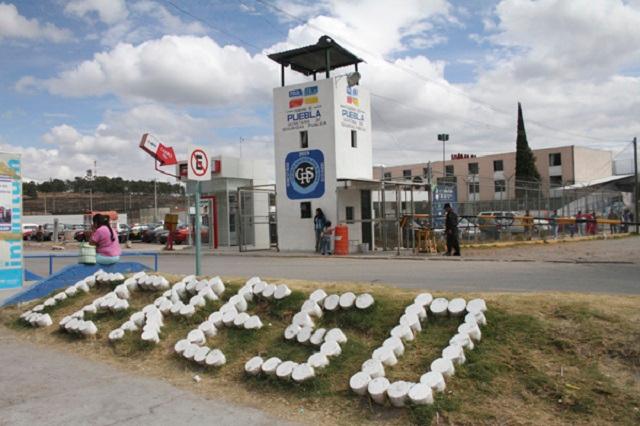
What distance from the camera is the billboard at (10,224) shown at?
12.0 m

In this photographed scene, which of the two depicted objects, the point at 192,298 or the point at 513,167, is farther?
the point at 513,167

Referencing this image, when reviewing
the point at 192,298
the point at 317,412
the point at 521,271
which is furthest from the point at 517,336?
the point at 521,271

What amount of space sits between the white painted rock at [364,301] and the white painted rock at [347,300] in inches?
2.9

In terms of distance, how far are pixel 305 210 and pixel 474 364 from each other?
1852 cm

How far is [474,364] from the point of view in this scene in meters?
5.36

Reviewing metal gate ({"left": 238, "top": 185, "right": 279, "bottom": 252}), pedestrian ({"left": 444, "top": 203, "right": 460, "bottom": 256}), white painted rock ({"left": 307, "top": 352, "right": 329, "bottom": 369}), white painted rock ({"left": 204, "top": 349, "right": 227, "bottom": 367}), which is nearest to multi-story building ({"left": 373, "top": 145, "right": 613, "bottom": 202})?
metal gate ({"left": 238, "top": 185, "right": 279, "bottom": 252})

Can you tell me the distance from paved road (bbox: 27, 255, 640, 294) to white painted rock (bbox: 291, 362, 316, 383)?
17.4 ft

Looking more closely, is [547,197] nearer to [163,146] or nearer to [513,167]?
[163,146]

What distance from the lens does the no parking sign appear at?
10164 millimetres

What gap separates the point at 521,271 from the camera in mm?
13812

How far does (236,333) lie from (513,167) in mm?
72125

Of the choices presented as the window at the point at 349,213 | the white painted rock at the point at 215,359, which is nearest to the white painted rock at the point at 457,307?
the white painted rock at the point at 215,359

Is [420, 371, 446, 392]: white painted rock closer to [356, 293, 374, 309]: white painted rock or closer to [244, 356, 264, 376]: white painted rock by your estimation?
[356, 293, 374, 309]: white painted rock

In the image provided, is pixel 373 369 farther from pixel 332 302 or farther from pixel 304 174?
pixel 304 174
